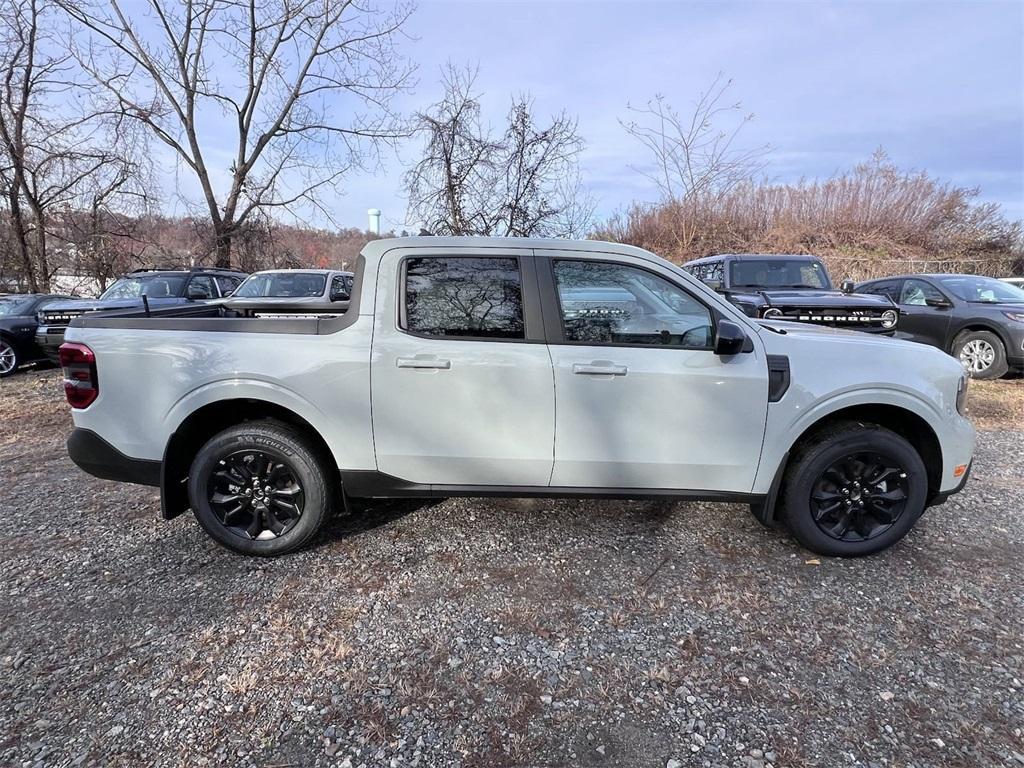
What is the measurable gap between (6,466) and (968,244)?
91.0 ft

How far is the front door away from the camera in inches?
113

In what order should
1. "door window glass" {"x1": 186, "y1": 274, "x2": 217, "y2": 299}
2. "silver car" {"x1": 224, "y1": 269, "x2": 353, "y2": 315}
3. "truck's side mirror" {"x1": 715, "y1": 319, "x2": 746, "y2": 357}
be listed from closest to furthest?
"truck's side mirror" {"x1": 715, "y1": 319, "x2": 746, "y2": 357} < "silver car" {"x1": 224, "y1": 269, "x2": 353, "y2": 315} < "door window glass" {"x1": 186, "y1": 274, "x2": 217, "y2": 299}

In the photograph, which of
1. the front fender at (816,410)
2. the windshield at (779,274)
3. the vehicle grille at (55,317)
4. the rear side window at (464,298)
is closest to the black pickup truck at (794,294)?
the windshield at (779,274)

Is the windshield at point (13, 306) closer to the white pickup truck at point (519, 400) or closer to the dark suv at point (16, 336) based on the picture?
the dark suv at point (16, 336)

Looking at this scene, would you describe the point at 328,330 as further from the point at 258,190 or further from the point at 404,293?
the point at 258,190

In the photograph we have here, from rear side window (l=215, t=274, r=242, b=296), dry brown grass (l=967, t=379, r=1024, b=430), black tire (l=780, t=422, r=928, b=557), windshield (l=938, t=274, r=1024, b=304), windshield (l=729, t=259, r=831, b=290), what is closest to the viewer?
black tire (l=780, t=422, r=928, b=557)

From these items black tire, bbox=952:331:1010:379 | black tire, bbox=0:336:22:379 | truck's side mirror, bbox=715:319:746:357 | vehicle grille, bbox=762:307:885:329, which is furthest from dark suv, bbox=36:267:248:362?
black tire, bbox=952:331:1010:379

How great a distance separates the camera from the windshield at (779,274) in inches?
330

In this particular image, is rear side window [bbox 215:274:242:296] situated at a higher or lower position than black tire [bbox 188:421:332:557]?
higher

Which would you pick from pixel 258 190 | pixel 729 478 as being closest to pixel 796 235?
pixel 258 190

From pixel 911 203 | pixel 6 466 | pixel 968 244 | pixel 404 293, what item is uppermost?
pixel 911 203

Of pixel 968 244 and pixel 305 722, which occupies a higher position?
pixel 968 244

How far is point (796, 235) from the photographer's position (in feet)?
68.0

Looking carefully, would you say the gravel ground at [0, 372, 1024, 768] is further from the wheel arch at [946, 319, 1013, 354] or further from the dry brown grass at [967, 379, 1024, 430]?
the wheel arch at [946, 319, 1013, 354]
